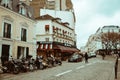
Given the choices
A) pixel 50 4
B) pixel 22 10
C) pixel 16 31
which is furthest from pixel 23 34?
pixel 50 4

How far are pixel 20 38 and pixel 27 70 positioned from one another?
9.81 metres

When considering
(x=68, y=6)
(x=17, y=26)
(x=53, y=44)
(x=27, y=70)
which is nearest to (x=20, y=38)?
(x=17, y=26)

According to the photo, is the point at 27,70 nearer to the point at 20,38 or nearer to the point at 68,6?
the point at 20,38

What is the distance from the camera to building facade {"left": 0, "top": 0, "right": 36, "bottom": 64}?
2766 centimetres

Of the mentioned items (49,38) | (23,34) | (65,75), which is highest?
(49,38)

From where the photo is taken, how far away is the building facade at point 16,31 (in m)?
27.7

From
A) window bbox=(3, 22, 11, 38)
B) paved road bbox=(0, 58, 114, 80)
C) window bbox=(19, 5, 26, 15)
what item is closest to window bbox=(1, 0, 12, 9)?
window bbox=(3, 22, 11, 38)

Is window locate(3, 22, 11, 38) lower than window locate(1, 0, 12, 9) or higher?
lower

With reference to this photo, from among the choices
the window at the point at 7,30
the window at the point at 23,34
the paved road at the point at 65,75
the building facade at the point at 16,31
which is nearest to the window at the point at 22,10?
the building facade at the point at 16,31

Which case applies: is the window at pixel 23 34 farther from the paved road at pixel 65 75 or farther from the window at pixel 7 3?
the paved road at pixel 65 75

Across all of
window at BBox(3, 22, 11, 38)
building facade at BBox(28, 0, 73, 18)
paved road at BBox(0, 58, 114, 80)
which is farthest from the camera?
building facade at BBox(28, 0, 73, 18)

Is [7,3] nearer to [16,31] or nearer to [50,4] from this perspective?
[16,31]

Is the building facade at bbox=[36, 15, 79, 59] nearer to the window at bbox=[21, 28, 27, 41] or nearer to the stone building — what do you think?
the window at bbox=[21, 28, 27, 41]

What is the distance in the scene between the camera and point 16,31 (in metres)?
30.6
